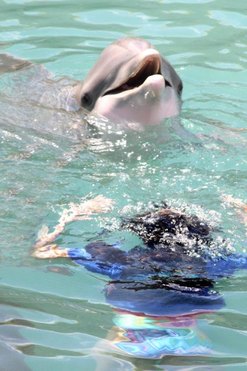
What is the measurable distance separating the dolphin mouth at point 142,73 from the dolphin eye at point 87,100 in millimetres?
395

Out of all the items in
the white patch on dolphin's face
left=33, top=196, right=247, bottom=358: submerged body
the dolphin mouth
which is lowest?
left=33, top=196, right=247, bottom=358: submerged body

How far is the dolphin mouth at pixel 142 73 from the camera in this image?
21.9 ft

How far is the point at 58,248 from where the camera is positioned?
16.4 feet

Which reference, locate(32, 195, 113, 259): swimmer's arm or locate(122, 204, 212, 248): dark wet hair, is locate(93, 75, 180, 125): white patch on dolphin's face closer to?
locate(32, 195, 113, 259): swimmer's arm

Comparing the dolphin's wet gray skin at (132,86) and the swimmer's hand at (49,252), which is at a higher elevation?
the dolphin's wet gray skin at (132,86)

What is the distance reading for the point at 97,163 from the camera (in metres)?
6.52

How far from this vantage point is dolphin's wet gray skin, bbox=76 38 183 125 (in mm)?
6711

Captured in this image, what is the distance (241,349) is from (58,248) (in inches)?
53.2

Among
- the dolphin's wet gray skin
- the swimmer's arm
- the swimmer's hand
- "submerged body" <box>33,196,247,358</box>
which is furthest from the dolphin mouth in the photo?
the swimmer's hand

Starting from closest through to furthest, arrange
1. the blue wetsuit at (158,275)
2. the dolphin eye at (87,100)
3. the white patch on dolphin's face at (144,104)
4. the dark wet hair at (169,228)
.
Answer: the blue wetsuit at (158,275) < the dark wet hair at (169,228) < the white patch on dolphin's face at (144,104) < the dolphin eye at (87,100)

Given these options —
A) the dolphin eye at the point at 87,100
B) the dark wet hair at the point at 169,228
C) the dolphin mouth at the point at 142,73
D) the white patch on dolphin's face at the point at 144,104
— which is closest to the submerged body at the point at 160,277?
the dark wet hair at the point at 169,228

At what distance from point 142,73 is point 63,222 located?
1.99 metres


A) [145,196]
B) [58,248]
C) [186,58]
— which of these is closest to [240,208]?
[145,196]

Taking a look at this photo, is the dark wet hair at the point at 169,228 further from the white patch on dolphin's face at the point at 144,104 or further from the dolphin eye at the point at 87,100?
the dolphin eye at the point at 87,100
